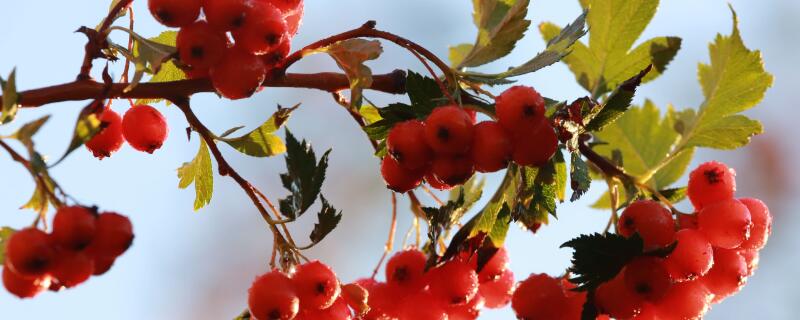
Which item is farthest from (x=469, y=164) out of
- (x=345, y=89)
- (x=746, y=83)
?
(x=746, y=83)

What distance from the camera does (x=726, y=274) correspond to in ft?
6.66

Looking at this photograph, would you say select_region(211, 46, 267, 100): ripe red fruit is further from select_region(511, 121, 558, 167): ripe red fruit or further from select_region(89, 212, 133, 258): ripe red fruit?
select_region(511, 121, 558, 167): ripe red fruit

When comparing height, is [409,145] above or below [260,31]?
below

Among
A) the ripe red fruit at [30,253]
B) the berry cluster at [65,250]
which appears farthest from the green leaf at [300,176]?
the ripe red fruit at [30,253]

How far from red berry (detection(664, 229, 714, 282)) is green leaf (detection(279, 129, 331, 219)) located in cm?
75

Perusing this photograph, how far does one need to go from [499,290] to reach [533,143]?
2.24 ft

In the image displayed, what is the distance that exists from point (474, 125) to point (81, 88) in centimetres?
73

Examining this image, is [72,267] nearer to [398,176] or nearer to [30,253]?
[30,253]

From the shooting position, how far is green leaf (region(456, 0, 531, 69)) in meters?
2.10

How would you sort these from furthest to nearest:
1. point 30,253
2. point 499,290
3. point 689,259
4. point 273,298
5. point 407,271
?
1. point 499,290
2. point 407,271
3. point 689,259
4. point 273,298
5. point 30,253

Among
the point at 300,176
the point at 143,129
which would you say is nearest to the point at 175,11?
the point at 143,129

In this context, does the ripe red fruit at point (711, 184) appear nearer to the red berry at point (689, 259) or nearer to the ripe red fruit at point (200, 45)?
the red berry at point (689, 259)

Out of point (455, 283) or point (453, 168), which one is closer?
point (453, 168)

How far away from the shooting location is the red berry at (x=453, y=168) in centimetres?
176
